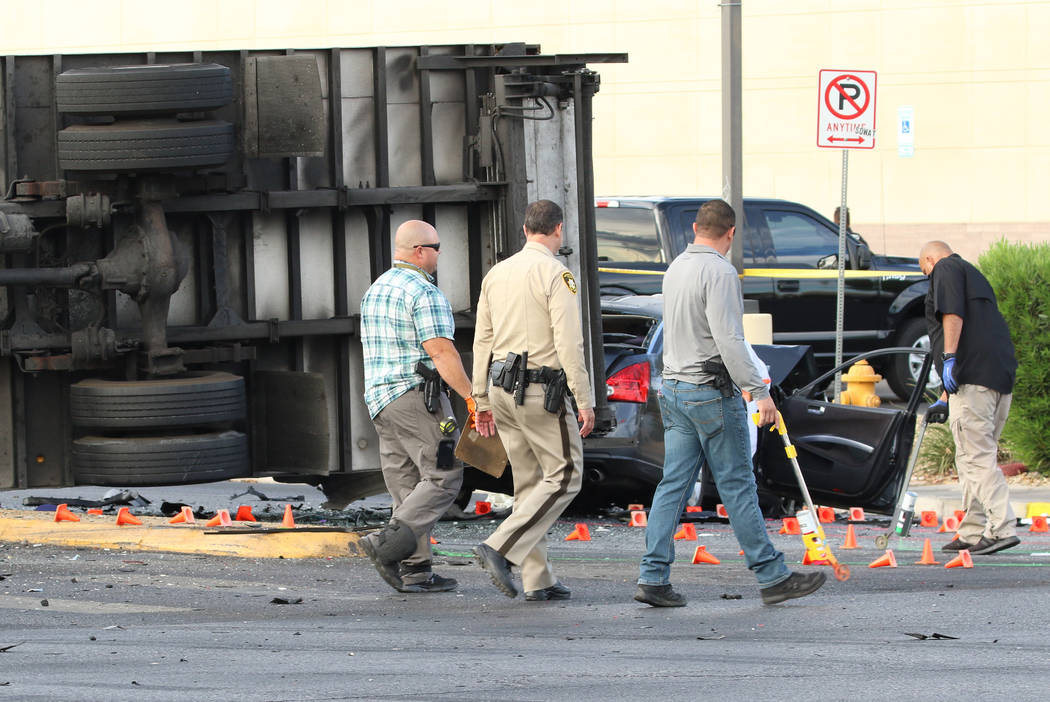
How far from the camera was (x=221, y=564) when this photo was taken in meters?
8.88

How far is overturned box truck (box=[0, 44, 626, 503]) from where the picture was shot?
29.1 feet

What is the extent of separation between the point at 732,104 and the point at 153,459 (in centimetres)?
703

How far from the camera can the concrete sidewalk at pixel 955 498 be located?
463 inches

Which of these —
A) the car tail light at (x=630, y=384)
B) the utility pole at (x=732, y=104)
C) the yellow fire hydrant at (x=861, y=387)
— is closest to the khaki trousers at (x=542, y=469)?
the car tail light at (x=630, y=384)

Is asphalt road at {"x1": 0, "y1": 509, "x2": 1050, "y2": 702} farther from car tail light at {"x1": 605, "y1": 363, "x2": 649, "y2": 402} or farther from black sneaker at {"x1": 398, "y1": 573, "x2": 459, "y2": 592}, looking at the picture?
car tail light at {"x1": 605, "y1": 363, "x2": 649, "y2": 402}

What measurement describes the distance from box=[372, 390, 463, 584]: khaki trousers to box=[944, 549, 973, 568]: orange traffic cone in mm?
2685

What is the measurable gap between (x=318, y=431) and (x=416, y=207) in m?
1.37

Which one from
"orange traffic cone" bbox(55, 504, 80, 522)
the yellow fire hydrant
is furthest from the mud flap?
the yellow fire hydrant

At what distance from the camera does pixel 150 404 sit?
29.1 ft

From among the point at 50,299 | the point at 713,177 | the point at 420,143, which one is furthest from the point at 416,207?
the point at 713,177

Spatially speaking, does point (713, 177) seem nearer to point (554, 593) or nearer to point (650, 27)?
point (650, 27)

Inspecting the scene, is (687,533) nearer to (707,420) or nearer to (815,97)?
(707,420)

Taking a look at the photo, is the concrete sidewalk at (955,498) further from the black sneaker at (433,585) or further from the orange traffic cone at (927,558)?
the black sneaker at (433,585)

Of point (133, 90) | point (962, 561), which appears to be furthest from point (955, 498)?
point (133, 90)
